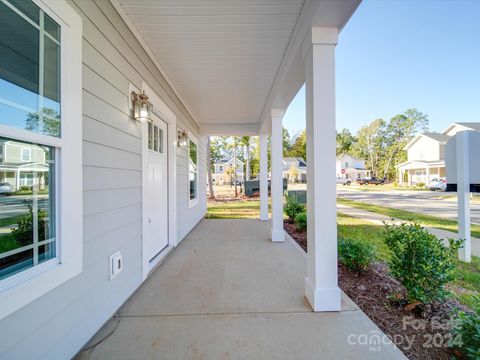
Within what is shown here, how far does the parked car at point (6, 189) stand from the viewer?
1153 millimetres

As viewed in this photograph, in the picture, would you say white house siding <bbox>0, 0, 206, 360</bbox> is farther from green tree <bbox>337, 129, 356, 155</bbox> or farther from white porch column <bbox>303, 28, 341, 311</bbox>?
green tree <bbox>337, 129, 356, 155</bbox>

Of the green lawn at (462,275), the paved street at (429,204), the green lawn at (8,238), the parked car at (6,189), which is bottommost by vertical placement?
the green lawn at (462,275)

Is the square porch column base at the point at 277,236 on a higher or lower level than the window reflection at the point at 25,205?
lower

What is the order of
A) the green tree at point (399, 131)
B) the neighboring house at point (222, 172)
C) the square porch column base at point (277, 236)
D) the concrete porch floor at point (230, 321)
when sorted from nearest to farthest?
the concrete porch floor at point (230, 321)
the square porch column base at point (277, 236)
the green tree at point (399, 131)
the neighboring house at point (222, 172)

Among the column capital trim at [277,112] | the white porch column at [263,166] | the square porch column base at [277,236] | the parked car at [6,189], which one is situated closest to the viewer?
the parked car at [6,189]

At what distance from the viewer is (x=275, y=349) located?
165 cm

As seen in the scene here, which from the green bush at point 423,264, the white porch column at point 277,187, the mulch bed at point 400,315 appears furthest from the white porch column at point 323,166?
the white porch column at point 277,187

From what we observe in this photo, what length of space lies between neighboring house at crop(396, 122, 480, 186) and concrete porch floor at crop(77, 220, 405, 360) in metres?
26.3

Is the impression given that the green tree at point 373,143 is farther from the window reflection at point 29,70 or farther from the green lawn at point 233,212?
the window reflection at point 29,70

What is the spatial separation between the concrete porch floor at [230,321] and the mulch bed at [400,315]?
0.13 m

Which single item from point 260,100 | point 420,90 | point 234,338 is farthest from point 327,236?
point 420,90

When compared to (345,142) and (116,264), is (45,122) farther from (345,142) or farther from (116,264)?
(345,142)

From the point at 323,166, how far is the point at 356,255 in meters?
1.53

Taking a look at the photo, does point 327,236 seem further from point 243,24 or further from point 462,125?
point 462,125
